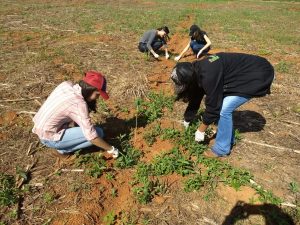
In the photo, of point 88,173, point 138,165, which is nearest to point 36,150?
point 88,173

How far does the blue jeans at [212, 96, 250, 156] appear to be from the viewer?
14.0ft

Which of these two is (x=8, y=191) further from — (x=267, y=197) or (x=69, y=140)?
(x=267, y=197)

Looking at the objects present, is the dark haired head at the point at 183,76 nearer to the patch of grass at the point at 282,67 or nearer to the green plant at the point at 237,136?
the green plant at the point at 237,136

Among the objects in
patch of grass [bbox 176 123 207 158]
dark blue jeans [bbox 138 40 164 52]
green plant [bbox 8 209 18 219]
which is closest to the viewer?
green plant [bbox 8 209 18 219]

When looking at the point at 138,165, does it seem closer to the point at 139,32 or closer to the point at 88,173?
the point at 88,173

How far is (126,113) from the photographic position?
5.89m

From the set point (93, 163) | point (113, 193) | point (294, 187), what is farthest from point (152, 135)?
point (294, 187)

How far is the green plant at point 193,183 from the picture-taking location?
4.09m

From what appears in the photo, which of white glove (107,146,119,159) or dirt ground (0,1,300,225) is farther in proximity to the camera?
white glove (107,146,119,159)

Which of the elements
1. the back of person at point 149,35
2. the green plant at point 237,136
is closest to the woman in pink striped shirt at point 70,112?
the green plant at point 237,136

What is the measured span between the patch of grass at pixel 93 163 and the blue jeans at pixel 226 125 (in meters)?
1.81

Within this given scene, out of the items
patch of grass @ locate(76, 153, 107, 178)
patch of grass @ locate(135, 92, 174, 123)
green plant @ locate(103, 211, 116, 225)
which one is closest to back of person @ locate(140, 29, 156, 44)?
patch of grass @ locate(135, 92, 174, 123)

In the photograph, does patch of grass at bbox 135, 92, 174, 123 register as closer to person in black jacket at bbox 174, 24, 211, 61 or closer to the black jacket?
the black jacket

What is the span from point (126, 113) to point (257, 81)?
271 centimetres
